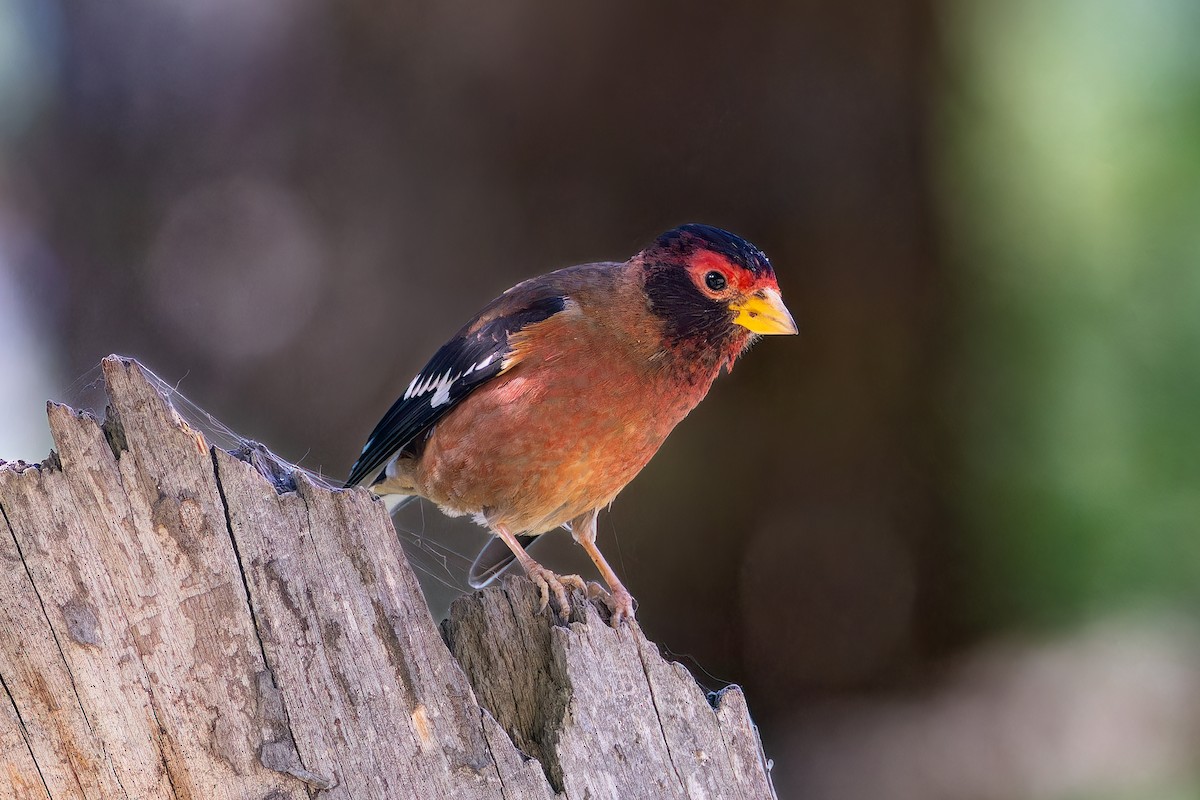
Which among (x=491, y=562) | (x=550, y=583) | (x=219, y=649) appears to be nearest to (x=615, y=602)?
(x=550, y=583)

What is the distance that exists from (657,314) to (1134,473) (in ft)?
9.50

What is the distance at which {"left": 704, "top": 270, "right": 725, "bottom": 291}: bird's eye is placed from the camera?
3732 millimetres

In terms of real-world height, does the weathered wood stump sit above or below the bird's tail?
below

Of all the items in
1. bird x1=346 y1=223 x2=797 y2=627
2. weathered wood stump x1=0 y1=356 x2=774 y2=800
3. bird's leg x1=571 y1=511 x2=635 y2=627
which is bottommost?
weathered wood stump x1=0 y1=356 x2=774 y2=800

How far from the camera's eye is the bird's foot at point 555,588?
2.72m

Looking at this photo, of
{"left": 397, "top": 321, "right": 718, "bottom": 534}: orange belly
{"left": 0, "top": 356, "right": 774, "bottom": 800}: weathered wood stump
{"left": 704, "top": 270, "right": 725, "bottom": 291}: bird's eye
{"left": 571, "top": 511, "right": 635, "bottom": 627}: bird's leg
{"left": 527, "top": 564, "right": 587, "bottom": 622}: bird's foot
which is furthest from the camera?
{"left": 704, "top": 270, "right": 725, "bottom": 291}: bird's eye

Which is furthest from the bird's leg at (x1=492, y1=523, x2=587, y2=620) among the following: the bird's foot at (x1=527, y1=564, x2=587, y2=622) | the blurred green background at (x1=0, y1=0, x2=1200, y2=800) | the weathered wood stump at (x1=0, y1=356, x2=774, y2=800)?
the blurred green background at (x1=0, y1=0, x2=1200, y2=800)

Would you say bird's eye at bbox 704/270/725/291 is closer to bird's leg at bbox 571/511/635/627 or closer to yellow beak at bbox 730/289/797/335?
yellow beak at bbox 730/289/797/335

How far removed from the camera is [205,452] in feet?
7.33

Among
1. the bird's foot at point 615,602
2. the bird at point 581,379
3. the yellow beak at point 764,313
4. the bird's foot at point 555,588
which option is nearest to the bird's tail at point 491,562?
the bird at point 581,379

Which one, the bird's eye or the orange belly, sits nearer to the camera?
the orange belly

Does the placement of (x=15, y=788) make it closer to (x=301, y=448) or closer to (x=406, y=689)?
(x=406, y=689)

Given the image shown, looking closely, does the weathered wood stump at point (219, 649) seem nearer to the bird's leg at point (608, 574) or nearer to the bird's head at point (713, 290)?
the bird's leg at point (608, 574)

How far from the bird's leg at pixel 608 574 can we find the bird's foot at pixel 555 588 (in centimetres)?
12
